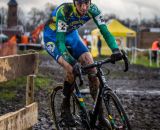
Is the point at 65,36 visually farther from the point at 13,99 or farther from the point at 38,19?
the point at 38,19

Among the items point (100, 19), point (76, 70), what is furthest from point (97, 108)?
point (100, 19)

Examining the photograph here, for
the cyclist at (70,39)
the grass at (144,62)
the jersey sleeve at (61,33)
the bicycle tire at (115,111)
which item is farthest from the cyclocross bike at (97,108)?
the grass at (144,62)

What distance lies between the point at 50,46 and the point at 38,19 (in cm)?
12730

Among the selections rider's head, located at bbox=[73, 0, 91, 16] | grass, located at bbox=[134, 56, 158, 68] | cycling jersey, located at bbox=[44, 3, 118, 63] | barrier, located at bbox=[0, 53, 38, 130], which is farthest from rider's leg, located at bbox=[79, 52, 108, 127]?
grass, located at bbox=[134, 56, 158, 68]

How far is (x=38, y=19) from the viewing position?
13338cm

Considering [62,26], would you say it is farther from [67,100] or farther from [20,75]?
[67,100]

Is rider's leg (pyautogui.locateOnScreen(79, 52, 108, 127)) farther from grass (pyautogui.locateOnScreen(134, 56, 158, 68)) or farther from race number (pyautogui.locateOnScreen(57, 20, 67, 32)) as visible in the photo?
grass (pyautogui.locateOnScreen(134, 56, 158, 68))

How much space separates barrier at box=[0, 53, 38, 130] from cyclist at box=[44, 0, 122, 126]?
48 cm

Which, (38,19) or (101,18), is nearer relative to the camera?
(101,18)

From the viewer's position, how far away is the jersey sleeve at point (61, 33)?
6469 mm

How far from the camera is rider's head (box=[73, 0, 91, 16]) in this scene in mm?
6422

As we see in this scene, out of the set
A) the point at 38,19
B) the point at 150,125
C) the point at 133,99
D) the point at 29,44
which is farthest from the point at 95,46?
the point at 38,19

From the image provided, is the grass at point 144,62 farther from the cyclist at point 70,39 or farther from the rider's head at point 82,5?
the rider's head at point 82,5

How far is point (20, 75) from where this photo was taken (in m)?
7.14
